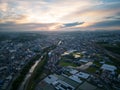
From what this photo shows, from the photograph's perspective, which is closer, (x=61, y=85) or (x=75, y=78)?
(x=61, y=85)

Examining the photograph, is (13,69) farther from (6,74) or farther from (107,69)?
(107,69)

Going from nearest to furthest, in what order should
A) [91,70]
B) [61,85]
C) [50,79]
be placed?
[61,85] < [50,79] < [91,70]

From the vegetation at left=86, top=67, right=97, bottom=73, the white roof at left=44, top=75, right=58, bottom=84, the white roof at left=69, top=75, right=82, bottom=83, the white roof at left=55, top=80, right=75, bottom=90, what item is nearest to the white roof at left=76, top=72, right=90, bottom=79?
the white roof at left=69, top=75, right=82, bottom=83

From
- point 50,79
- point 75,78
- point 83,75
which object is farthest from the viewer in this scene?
point 83,75

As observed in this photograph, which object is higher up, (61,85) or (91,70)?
(61,85)

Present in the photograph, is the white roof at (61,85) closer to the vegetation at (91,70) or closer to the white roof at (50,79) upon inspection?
the white roof at (50,79)

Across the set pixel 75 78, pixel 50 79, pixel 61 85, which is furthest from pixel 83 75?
pixel 50 79

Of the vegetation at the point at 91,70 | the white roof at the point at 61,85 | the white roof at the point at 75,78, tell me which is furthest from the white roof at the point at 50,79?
the vegetation at the point at 91,70

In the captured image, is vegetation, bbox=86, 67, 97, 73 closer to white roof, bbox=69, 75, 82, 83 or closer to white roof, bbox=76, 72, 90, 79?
white roof, bbox=76, 72, 90, 79

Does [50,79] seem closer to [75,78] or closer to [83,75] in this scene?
[75,78]

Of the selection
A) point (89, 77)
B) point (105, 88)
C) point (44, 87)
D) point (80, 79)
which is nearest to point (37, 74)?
point (44, 87)

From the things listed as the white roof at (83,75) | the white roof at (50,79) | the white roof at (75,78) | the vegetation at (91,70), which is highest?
the white roof at (50,79)
